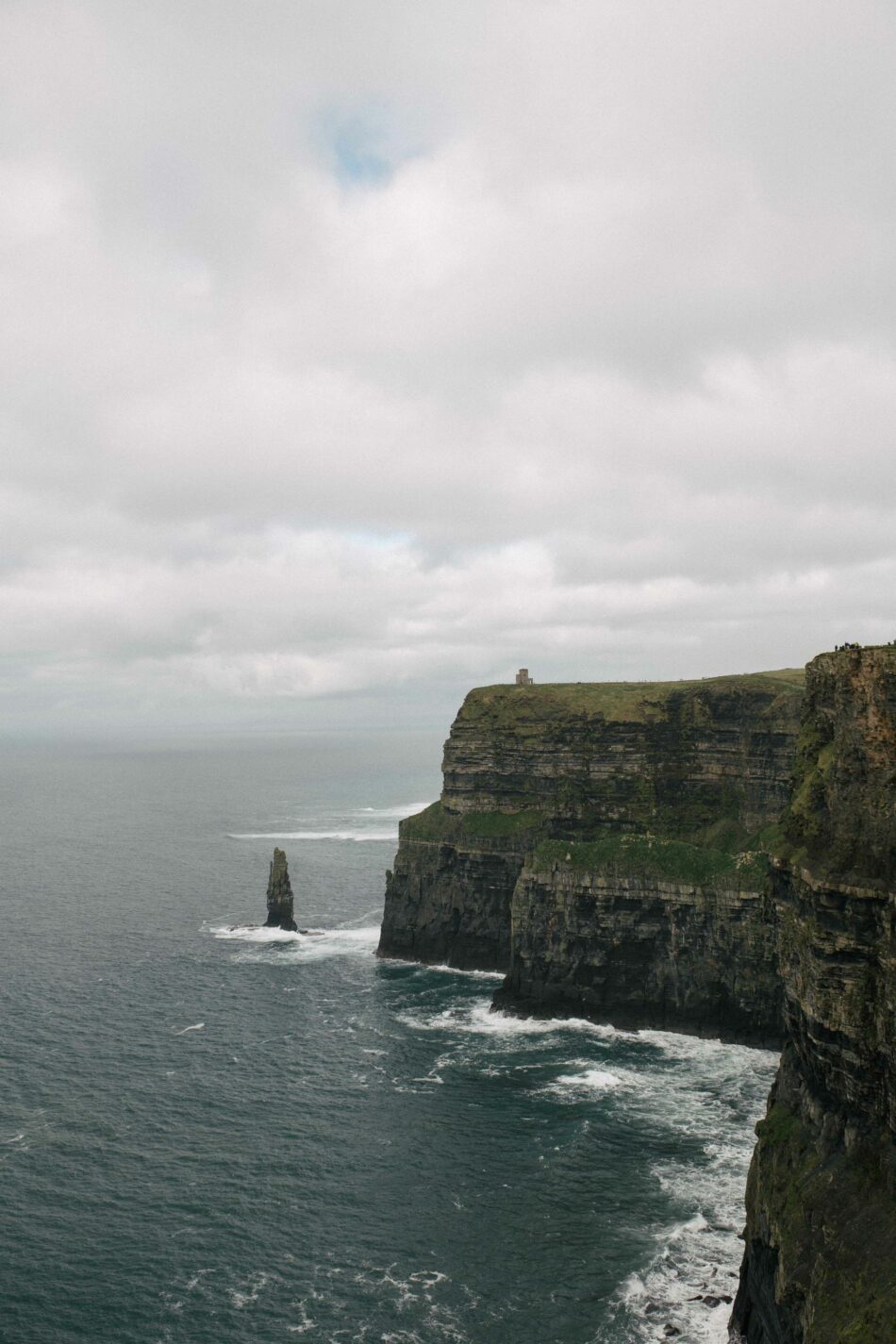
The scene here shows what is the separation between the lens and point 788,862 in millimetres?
47000

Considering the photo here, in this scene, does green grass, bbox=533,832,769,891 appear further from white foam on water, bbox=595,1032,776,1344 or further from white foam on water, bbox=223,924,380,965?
white foam on water, bbox=223,924,380,965

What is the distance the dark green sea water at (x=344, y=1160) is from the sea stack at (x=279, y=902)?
17.4 m

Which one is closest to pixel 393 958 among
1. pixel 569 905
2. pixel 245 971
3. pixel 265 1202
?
pixel 245 971

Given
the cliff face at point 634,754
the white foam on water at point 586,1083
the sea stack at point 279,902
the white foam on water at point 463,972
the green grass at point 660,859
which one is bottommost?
the white foam on water at point 463,972

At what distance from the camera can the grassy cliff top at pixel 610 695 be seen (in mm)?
116438

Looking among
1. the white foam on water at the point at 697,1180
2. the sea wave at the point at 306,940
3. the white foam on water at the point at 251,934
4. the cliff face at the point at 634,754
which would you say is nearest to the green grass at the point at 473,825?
the cliff face at the point at 634,754

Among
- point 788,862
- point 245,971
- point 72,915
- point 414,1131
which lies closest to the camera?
point 788,862

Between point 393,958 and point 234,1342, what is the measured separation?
2910 inches

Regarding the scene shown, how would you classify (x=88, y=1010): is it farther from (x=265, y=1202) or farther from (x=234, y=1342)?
(x=234, y=1342)

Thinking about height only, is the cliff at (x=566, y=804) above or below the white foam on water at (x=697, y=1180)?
above

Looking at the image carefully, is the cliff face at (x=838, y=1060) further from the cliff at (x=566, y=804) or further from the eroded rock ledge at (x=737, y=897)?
the cliff at (x=566, y=804)

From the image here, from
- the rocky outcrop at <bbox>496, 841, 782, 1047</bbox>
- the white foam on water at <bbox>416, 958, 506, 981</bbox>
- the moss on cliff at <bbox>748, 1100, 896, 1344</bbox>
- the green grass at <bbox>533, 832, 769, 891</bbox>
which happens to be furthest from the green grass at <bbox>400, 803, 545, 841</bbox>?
the moss on cliff at <bbox>748, 1100, 896, 1344</bbox>

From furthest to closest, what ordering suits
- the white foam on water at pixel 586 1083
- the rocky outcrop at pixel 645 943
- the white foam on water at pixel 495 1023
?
the white foam on water at pixel 495 1023 → the rocky outcrop at pixel 645 943 → the white foam on water at pixel 586 1083

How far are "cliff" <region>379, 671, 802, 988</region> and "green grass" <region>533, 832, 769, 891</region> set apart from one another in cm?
36
